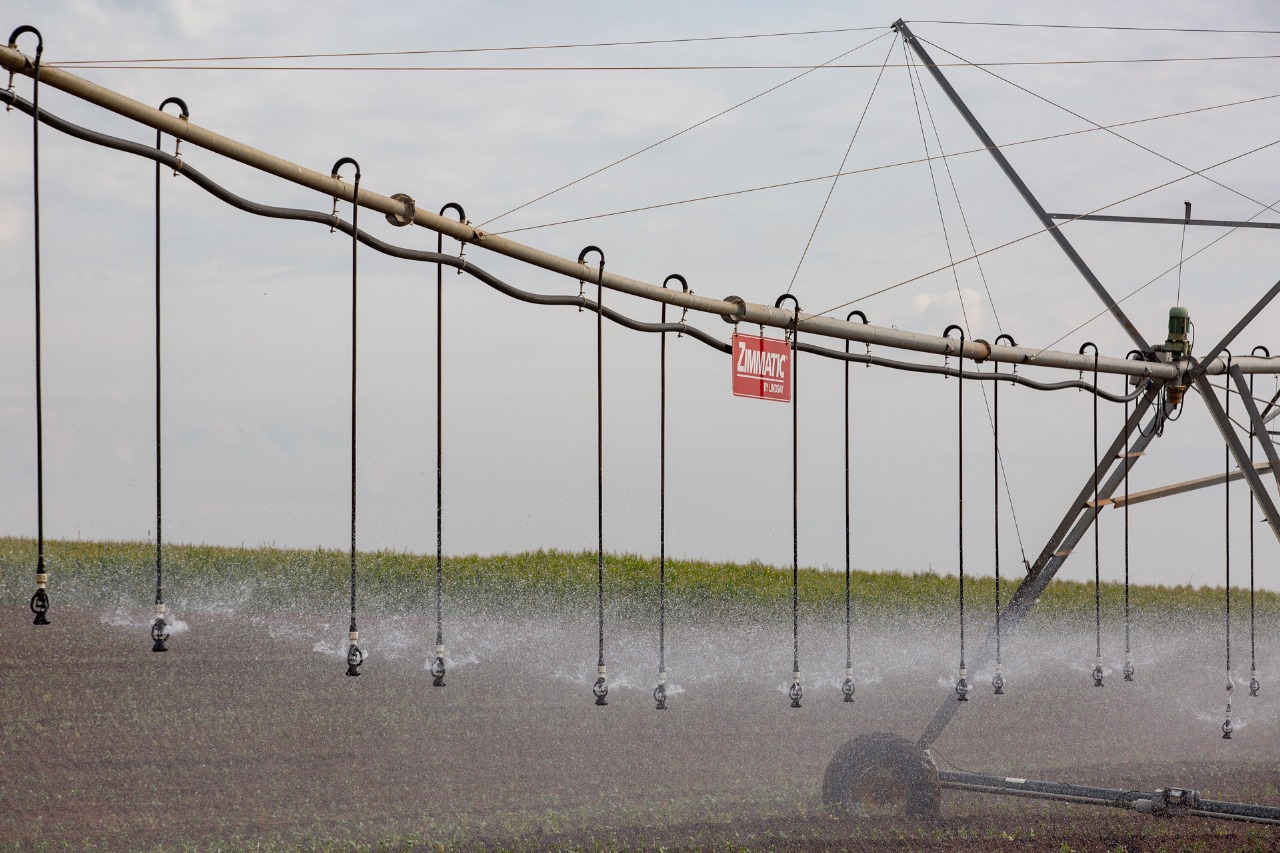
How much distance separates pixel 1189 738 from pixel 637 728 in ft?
32.8

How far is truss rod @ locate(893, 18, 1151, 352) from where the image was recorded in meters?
10.6

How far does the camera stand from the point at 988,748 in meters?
20.6

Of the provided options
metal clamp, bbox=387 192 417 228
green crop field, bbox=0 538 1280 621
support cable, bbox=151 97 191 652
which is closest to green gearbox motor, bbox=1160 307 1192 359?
metal clamp, bbox=387 192 417 228

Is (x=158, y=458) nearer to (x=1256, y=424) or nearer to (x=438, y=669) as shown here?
(x=438, y=669)

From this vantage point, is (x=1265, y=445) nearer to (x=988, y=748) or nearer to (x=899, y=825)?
(x=899, y=825)

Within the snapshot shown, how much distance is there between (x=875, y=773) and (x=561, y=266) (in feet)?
20.4

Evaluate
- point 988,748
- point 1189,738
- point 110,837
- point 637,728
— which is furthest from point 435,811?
point 1189,738

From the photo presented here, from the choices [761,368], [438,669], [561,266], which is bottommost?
[438,669]

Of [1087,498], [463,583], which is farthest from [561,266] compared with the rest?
[463,583]

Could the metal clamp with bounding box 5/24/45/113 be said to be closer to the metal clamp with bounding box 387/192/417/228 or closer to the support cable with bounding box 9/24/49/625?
the support cable with bounding box 9/24/49/625

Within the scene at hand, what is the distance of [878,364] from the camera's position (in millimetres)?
10828

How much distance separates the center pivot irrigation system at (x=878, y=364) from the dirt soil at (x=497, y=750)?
466 millimetres

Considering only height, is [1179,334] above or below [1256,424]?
above

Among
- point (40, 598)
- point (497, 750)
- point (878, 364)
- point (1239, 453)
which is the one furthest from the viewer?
point (497, 750)
